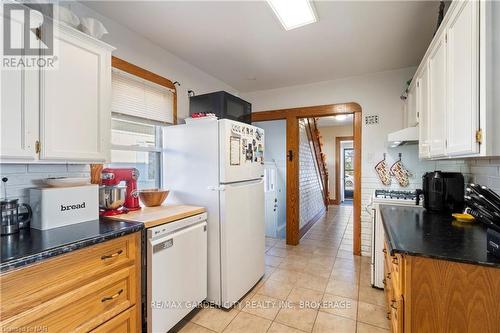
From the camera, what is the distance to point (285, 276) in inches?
107

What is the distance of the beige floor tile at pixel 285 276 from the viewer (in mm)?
2627

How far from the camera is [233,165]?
2.13 m

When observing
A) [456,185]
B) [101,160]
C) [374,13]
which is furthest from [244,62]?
[456,185]

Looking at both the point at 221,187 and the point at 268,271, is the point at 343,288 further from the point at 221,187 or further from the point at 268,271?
the point at 221,187

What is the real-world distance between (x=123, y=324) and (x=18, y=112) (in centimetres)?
136

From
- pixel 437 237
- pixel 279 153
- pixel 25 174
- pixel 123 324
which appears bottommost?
pixel 123 324

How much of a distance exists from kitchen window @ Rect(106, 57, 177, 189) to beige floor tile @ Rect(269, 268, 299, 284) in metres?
1.67

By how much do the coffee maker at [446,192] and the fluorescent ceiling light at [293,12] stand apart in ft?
5.46

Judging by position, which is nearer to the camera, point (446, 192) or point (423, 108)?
point (446, 192)

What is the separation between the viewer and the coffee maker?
186 cm

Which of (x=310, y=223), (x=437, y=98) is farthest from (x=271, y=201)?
(x=437, y=98)

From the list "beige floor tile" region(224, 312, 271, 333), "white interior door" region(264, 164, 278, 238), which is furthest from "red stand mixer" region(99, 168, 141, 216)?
"white interior door" region(264, 164, 278, 238)

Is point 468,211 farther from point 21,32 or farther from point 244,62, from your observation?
point 21,32

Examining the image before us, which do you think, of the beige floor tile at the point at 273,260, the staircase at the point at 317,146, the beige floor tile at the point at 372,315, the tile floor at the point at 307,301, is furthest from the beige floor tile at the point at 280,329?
the staircase at the point at 317,146
